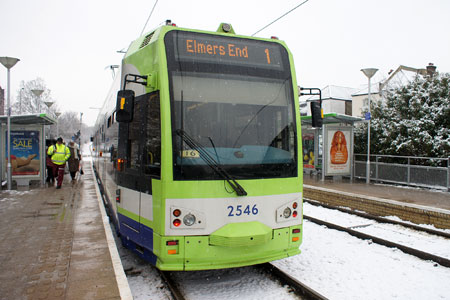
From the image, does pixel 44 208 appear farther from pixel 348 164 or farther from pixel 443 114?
pixel 443 114

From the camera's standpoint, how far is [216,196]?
452cm

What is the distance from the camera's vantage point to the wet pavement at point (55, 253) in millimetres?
4254

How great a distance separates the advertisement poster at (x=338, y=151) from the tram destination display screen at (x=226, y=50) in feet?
34.7

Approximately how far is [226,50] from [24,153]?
11480 millimetres

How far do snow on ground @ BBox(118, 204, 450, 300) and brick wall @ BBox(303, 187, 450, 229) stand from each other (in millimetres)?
1873

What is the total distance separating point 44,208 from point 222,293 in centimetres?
624

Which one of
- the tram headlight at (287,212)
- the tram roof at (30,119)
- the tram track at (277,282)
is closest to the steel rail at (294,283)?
the tram track at (277,282)

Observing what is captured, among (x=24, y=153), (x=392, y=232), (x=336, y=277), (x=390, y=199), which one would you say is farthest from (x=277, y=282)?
(x=24, y=153)

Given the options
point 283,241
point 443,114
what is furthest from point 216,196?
point 443,114

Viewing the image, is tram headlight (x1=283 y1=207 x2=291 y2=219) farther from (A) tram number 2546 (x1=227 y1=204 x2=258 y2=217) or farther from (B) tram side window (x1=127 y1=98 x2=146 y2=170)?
(B) tram side window (x1=127 y1=98 x2=146 y2=170)

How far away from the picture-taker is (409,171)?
42.7 ft

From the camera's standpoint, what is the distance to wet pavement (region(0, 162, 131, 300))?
4.25m

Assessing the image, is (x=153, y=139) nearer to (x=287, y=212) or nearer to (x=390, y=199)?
(x=287, y=212)

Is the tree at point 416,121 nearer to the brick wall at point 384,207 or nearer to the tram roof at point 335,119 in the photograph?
the tram roof at point 335,119
